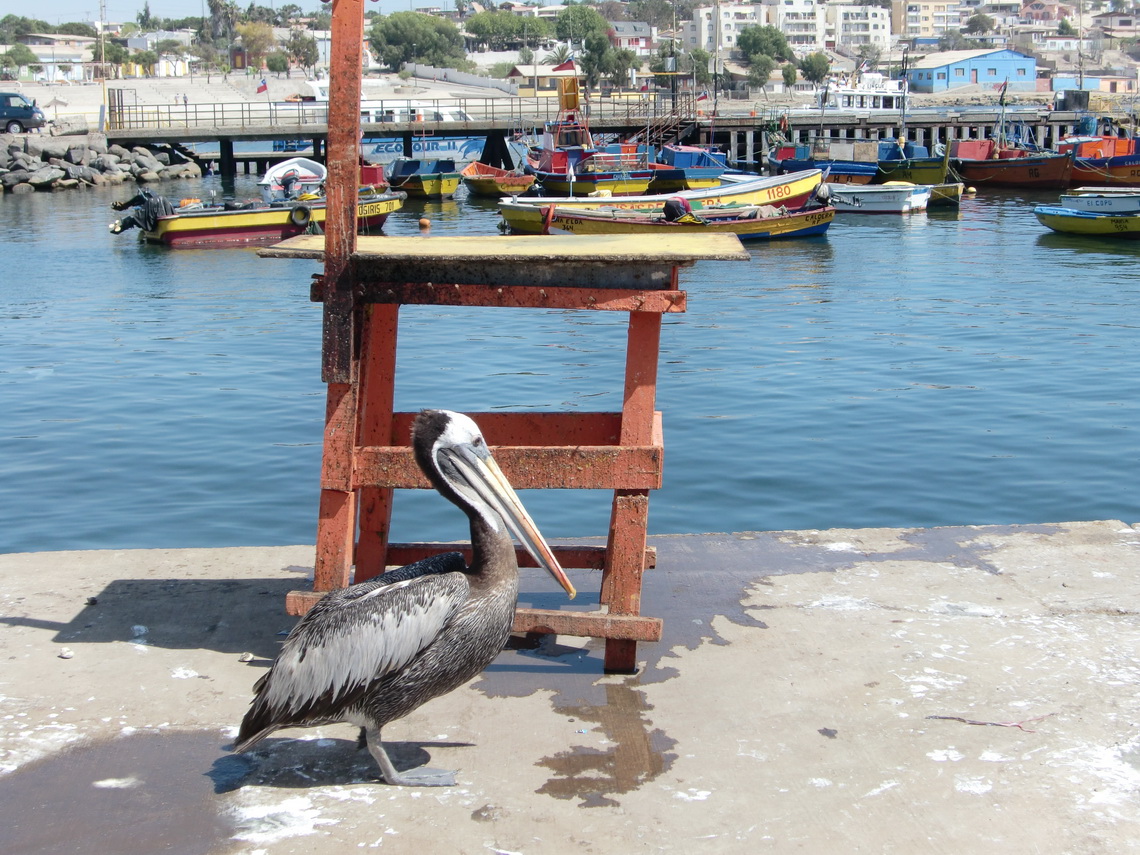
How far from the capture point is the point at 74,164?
5047 centimetres

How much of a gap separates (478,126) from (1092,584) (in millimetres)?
51440

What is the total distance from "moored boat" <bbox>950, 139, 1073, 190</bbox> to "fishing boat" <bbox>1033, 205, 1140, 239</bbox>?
14.3 m

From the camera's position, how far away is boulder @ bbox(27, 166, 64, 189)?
4788 centimetres

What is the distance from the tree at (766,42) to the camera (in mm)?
155875

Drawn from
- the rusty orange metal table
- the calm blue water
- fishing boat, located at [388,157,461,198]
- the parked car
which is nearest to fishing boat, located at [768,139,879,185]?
fishing boat, located at [388,157,461,198]

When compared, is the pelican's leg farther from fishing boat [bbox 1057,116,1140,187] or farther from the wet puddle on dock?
fishing boat [bbox 1057,116,1140,187]

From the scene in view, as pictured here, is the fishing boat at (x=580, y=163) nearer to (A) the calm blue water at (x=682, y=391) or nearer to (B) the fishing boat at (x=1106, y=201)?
(A) the calm blue water at (x=682, y=391)

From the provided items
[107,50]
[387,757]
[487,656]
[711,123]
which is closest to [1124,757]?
[487,656]

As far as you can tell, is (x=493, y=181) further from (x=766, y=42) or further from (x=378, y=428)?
(x=766, y=42)

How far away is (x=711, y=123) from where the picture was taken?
53.4m

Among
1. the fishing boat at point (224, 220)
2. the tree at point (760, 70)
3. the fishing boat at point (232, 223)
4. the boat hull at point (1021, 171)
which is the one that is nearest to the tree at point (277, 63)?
the tree at point (760, 70)

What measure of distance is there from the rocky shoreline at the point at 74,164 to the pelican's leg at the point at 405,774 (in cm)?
4948

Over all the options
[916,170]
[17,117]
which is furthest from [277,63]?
[916,170]

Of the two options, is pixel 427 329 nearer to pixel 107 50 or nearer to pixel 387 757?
pixel 387 757
